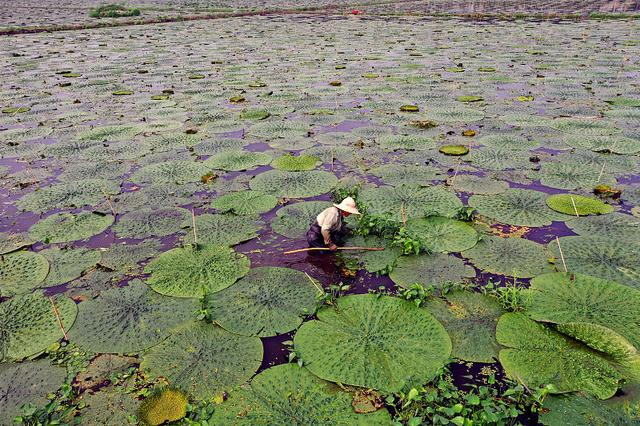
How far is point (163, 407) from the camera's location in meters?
2.70

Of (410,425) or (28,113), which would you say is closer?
(410,425)

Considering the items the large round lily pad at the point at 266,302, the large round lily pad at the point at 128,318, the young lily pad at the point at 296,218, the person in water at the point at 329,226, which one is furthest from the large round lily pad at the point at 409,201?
the large round lily pad at the point at 128,318

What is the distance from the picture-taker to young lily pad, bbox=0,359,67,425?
2.74m

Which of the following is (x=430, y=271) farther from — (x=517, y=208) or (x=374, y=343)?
(x=517, y=208)

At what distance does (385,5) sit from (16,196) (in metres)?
35.4

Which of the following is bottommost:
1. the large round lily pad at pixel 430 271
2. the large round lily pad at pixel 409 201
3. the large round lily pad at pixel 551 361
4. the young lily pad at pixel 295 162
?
the large round lily pad at pixel 551 361

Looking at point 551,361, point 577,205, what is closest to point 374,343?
point 551,361

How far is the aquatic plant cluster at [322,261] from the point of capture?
2.78 m

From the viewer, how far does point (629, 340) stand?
311 cm

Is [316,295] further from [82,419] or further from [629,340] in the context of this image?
[629,340]

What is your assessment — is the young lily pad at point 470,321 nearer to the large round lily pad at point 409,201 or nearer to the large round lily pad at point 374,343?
the large round lily pad at point 374,343

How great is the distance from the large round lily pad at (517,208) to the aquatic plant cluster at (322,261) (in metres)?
0.03

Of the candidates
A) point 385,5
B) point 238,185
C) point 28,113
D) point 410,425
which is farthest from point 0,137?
point 385,5

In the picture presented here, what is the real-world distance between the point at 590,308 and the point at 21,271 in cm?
501
